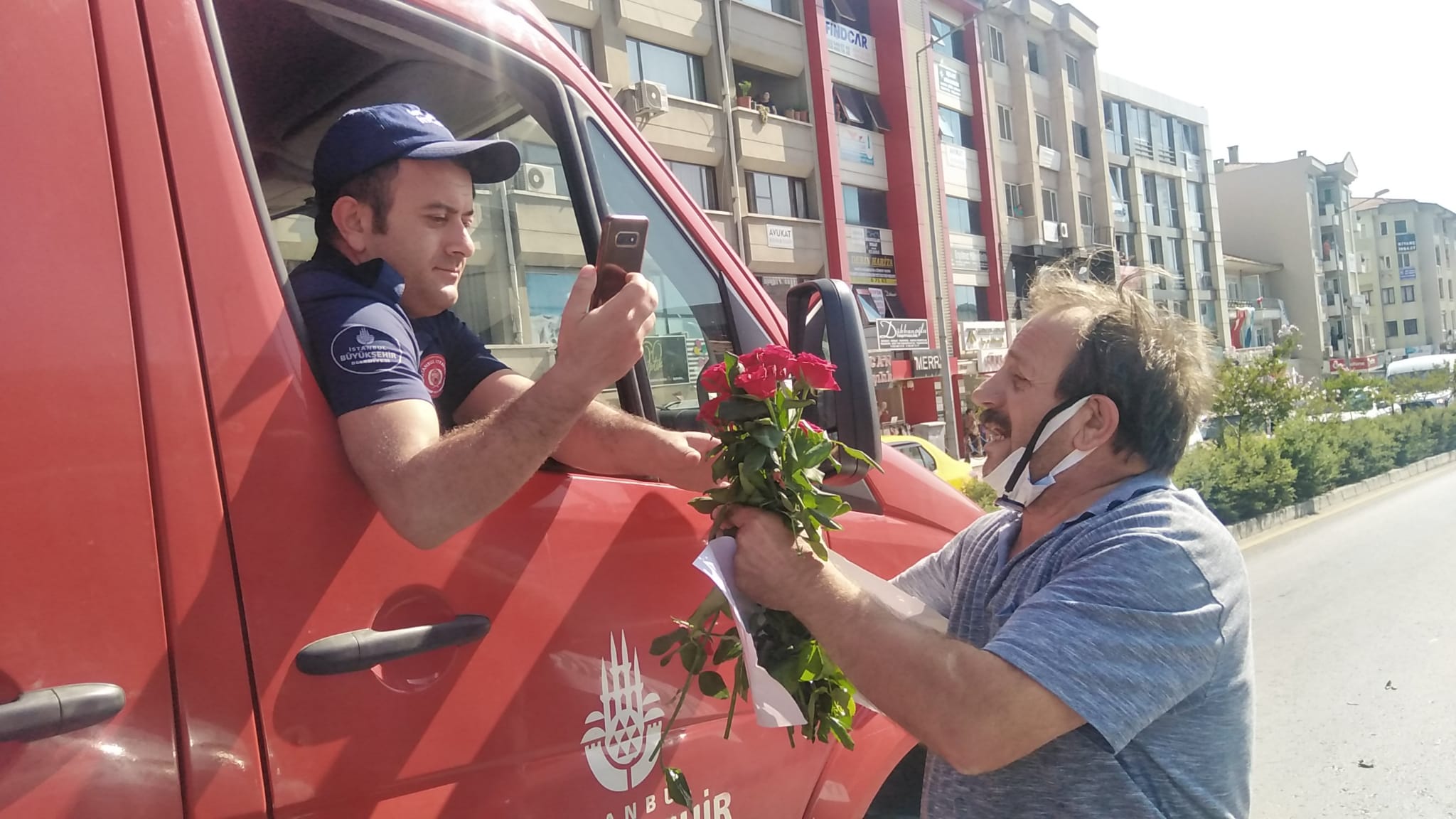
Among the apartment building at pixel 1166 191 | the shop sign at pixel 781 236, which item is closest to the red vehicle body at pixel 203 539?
the shop sign at pixel 781 236

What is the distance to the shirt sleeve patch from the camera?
1.45 metres

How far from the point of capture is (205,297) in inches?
52.7

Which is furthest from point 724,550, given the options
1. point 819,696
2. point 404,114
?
point 404,114

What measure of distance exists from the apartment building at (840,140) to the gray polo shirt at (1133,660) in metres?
17.9

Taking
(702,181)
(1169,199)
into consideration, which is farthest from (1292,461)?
(1169,199)

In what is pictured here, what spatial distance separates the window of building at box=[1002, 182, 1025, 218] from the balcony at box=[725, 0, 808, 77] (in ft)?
38.2

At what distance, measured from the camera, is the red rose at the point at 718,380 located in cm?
145

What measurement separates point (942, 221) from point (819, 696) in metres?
28.0

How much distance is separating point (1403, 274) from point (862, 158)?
2928 inches

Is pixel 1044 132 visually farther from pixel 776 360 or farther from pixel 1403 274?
pixel 1403 274

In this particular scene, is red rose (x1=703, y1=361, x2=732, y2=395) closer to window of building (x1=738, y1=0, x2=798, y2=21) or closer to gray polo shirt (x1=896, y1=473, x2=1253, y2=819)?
gray polo shirt (x1=896, y1=473, x2=1253, y2=819)

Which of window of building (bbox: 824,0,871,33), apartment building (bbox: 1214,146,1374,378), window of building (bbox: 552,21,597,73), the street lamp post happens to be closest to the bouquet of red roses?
window of building (bbox: 552,21,597,73)

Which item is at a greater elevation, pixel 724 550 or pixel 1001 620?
pixel 724 550

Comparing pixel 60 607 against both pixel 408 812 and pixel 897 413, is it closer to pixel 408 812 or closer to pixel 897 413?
pixel 408 812
